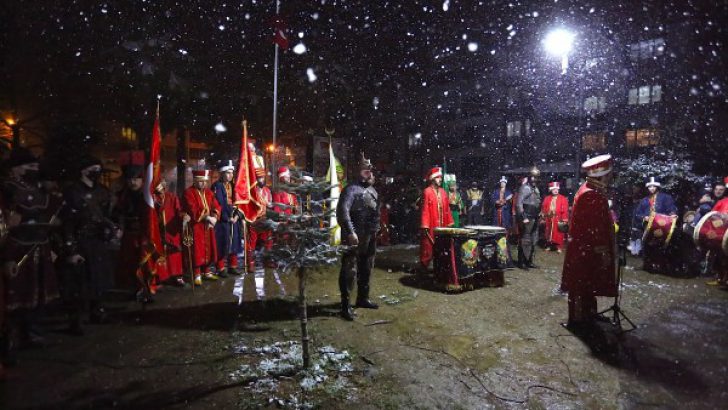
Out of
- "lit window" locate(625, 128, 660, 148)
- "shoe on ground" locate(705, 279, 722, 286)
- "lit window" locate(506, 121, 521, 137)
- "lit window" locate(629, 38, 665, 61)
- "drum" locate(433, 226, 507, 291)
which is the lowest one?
"shoe on ground" locate(705, 279, 722, 286)

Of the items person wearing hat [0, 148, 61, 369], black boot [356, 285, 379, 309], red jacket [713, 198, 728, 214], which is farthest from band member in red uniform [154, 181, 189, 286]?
red jacket [713, 198, 728, 214]

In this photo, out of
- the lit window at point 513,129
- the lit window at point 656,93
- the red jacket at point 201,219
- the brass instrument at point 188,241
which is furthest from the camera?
the lit window at point 513,129

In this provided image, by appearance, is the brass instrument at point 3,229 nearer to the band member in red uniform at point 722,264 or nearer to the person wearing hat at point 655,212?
the band member in red uniform at point 722,264

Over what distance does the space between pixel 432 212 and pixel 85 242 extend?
20.0ft

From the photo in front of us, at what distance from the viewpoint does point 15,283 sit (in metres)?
4.24

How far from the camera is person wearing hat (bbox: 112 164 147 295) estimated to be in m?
6.21

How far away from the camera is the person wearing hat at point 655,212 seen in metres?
9.50

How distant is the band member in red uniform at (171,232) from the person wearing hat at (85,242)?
1523 mm

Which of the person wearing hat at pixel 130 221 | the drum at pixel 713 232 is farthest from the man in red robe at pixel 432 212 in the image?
the person wearing hat at pixel 130 221

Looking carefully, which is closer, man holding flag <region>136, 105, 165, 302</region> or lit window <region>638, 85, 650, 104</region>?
man holding flag <region>136, 105, 165, 302</region>

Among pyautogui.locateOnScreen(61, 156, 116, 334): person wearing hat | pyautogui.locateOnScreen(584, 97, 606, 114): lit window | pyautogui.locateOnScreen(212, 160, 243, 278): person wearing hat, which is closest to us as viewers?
pyautogui.locateOnScreen(61, 156, 116, 334): person wearing hat

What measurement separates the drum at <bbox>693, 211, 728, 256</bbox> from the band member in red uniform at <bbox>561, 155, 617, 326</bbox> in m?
4.03

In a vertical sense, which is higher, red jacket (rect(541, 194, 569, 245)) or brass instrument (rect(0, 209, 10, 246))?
brass instrument (rect(0, 209, 10, 246))

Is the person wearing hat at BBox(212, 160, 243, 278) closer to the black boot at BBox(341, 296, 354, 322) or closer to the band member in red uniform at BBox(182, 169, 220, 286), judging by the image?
the band member in red uniform at BBox(182, 169, 220, 286)
